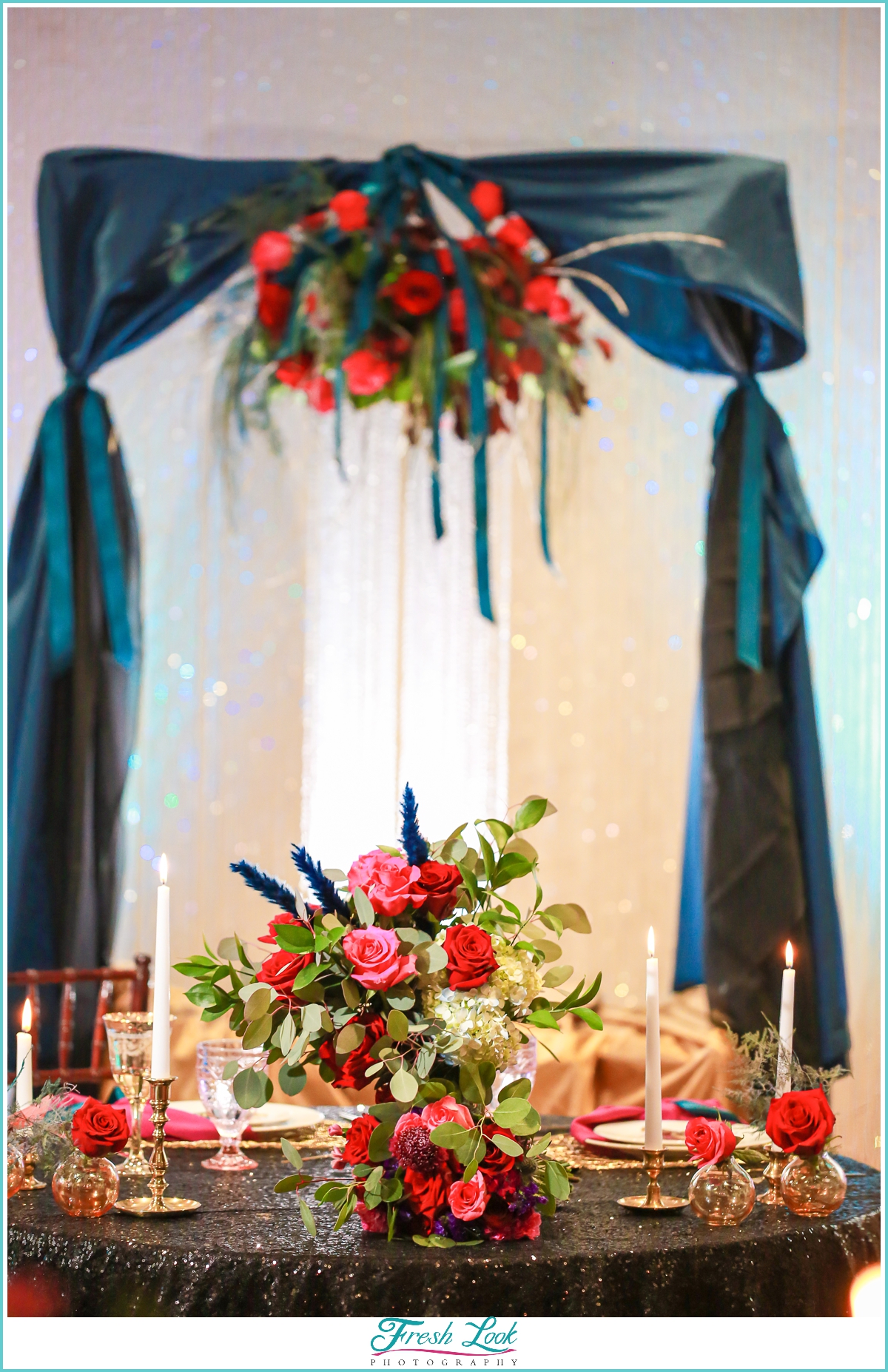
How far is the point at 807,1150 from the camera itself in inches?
49.8

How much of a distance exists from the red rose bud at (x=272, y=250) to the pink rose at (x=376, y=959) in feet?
7.10

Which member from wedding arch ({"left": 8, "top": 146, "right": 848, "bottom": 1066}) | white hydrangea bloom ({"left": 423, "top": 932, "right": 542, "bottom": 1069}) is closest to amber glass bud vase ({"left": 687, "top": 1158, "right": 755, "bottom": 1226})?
white hydrangea bloom ({"left": 423, "top": 932, "right": 542, "bottom": 1069})

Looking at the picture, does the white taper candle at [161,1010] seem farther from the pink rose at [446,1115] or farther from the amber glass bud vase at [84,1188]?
the pink rose at [446,1115]

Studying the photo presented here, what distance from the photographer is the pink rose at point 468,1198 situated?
1.12 metres

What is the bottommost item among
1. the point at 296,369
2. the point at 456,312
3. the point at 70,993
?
the point at 70,993

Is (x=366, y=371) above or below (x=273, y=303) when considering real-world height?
below

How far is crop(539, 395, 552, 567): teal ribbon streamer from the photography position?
124 inches

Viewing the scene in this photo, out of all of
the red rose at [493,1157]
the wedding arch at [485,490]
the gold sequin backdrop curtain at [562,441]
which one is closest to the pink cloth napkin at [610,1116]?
the red rose at [493,1157]

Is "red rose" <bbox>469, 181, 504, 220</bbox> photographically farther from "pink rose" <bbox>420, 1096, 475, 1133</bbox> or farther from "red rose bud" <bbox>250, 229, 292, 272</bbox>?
"pink rose" <bbox>420, 1096, 475, 1133</bbox>

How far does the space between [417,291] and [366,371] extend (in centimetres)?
21

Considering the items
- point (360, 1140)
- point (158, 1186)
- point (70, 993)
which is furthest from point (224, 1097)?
point (70, 993)

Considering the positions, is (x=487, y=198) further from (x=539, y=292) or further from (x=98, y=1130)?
(x=98, y=1130)

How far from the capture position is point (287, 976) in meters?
1.16

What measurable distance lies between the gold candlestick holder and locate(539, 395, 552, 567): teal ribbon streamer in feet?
6.60
